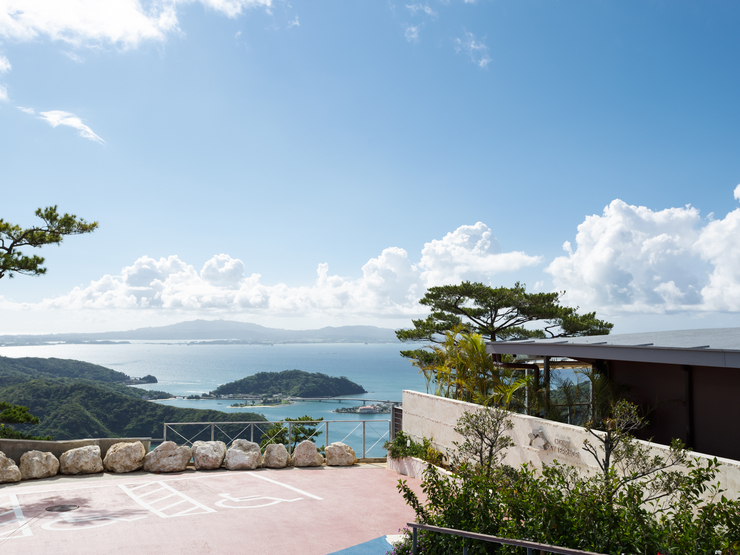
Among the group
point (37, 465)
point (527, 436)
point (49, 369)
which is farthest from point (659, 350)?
point (49, 369)

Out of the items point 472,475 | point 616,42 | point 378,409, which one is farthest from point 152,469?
point 378,409

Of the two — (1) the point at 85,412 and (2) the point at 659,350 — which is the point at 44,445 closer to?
(2) the point at 659,350

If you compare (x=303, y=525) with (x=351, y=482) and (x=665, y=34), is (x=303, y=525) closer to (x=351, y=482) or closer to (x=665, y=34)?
(x=351, y=482)

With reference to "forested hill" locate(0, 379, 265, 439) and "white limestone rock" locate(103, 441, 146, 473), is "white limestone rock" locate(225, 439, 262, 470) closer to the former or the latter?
"white limestone rock" locate(103, 441, 146, 473)

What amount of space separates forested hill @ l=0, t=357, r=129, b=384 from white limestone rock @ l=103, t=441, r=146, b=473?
4648cm

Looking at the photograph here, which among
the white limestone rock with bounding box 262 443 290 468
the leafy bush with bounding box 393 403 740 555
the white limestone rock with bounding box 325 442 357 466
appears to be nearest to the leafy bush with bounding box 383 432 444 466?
the white limestone rock with bounding box 325 442 357 466

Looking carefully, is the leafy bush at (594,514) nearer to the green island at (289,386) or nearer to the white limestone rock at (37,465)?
the white limestone rock at (37,465)

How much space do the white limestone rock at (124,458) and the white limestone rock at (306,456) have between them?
12.6 feet

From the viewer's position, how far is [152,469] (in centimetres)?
1227

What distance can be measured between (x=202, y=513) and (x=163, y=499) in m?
1.42

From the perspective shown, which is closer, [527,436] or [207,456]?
[527,436]

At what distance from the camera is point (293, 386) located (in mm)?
90375

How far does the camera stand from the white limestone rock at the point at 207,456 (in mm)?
12547

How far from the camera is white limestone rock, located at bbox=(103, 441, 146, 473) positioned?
12.2 metres
